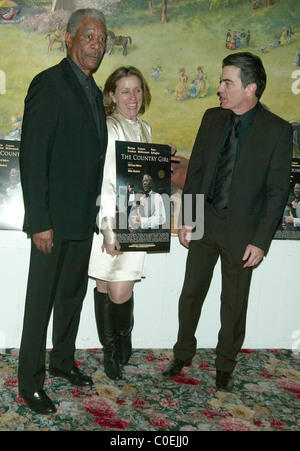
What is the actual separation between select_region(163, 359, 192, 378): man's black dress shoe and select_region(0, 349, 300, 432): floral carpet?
0.03 meters

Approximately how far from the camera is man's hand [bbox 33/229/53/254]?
2273 millimetres

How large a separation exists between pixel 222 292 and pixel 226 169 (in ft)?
2.36

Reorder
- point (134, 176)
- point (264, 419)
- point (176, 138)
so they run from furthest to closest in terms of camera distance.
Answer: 1. point (176, 138)
2. point (134, 176)
3. point (264, 419)

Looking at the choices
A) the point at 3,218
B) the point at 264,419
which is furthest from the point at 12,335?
the point at 264,419

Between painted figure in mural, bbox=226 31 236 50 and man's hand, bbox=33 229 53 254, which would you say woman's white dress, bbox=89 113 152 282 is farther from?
painted figure in mural, bbox=226 31 236 50

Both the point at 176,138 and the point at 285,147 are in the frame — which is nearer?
the point at 285,147

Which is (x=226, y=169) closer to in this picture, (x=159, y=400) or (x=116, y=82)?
(x=116, y=82)

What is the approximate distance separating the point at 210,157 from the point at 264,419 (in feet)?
4.71

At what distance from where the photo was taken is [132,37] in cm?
305

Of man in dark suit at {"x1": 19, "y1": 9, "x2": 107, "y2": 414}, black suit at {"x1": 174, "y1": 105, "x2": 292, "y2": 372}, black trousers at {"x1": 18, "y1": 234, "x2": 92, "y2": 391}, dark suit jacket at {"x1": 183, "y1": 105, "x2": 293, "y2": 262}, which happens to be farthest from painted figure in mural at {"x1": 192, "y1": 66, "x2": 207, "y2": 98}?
black trousers at {"x1": 18, "y1": 234, "x2": 92, "y2": 391}

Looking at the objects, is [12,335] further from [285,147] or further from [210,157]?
[285,147]

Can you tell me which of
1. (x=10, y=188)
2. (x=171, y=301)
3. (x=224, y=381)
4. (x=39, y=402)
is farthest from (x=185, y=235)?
(x=39, y=402)

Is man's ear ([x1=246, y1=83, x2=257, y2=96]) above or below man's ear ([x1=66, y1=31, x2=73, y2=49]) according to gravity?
below

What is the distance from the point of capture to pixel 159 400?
265 centimetres
